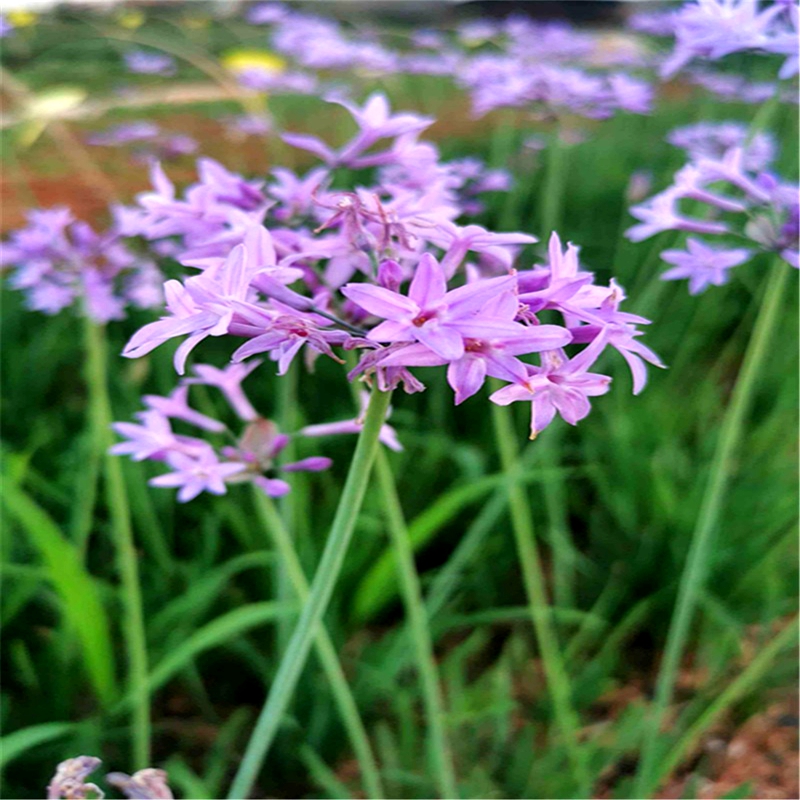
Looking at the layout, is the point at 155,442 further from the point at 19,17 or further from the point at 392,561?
the point at 19,17

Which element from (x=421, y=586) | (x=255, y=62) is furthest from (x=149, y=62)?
(x=421, y=586)

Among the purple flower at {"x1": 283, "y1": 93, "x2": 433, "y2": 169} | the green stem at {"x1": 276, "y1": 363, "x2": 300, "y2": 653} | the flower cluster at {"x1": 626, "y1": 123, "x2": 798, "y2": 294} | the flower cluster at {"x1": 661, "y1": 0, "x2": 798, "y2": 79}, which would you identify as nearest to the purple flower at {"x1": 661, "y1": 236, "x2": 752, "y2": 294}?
the flower cluster at {"x1": 626, "y1": 123, "x2": 798, "y2": 294}

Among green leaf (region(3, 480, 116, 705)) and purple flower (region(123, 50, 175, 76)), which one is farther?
purple flower (region(123, 50, 175, 76))

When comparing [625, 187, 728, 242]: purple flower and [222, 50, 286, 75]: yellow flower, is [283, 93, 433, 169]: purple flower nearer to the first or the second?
[625, 187, 728, 242]: purple flower

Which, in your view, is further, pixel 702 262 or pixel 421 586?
pixel 421 586

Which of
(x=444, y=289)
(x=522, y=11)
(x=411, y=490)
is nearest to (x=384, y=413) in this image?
(x=444, y=289)

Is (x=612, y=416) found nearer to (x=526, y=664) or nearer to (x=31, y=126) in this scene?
(x=526, y=664)

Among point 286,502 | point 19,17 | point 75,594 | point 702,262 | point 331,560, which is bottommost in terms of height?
point 75,594

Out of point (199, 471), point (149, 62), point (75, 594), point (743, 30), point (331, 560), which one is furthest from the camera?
point (149, 62)
